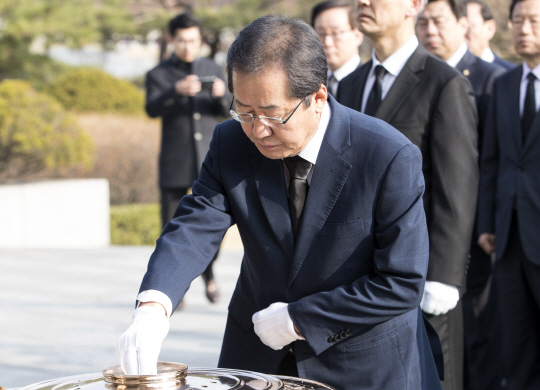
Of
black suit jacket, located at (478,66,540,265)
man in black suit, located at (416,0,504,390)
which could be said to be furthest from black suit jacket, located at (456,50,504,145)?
black suit jacket, located at (478,66,540,265)

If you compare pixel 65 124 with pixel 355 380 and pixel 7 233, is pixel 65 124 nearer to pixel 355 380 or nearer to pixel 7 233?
pixel 7 233

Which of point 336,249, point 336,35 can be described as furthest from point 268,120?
point 336,35

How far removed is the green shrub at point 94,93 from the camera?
51.2 feet

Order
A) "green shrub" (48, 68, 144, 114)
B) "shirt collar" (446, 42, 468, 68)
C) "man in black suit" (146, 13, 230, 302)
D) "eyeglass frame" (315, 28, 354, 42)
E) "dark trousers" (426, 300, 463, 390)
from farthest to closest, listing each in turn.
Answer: "green shrub" (48, 68, 144, 114)
"man in black suit" (146, 13, 230, 302)
"eyeglass frame" (315, 28, 354, 42)
"shirt collar" (446, 42, 468, 68)
"dark trousers" (426, 300, 463, 390)

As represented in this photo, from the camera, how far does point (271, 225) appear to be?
1984 millimetres

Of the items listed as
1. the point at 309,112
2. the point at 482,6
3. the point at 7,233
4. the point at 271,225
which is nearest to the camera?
the point at 309,112

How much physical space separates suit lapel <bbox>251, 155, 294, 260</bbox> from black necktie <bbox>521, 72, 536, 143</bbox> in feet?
6.53

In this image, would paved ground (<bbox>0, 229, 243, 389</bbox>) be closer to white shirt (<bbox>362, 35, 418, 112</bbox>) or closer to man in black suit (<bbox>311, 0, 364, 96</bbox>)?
man in black suit (<bbox>311, 0, 364, 96</bbox>)

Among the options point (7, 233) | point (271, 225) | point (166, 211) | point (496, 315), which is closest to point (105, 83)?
point (7, 233)

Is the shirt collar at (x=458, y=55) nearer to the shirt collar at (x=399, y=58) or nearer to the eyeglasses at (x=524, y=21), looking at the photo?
the eyeglasses at (x=524, y=21)

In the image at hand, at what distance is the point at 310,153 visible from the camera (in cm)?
198

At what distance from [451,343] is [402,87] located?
1.03 metres

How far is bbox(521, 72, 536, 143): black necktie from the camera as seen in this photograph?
11.8ft

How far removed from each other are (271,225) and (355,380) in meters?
0.46
